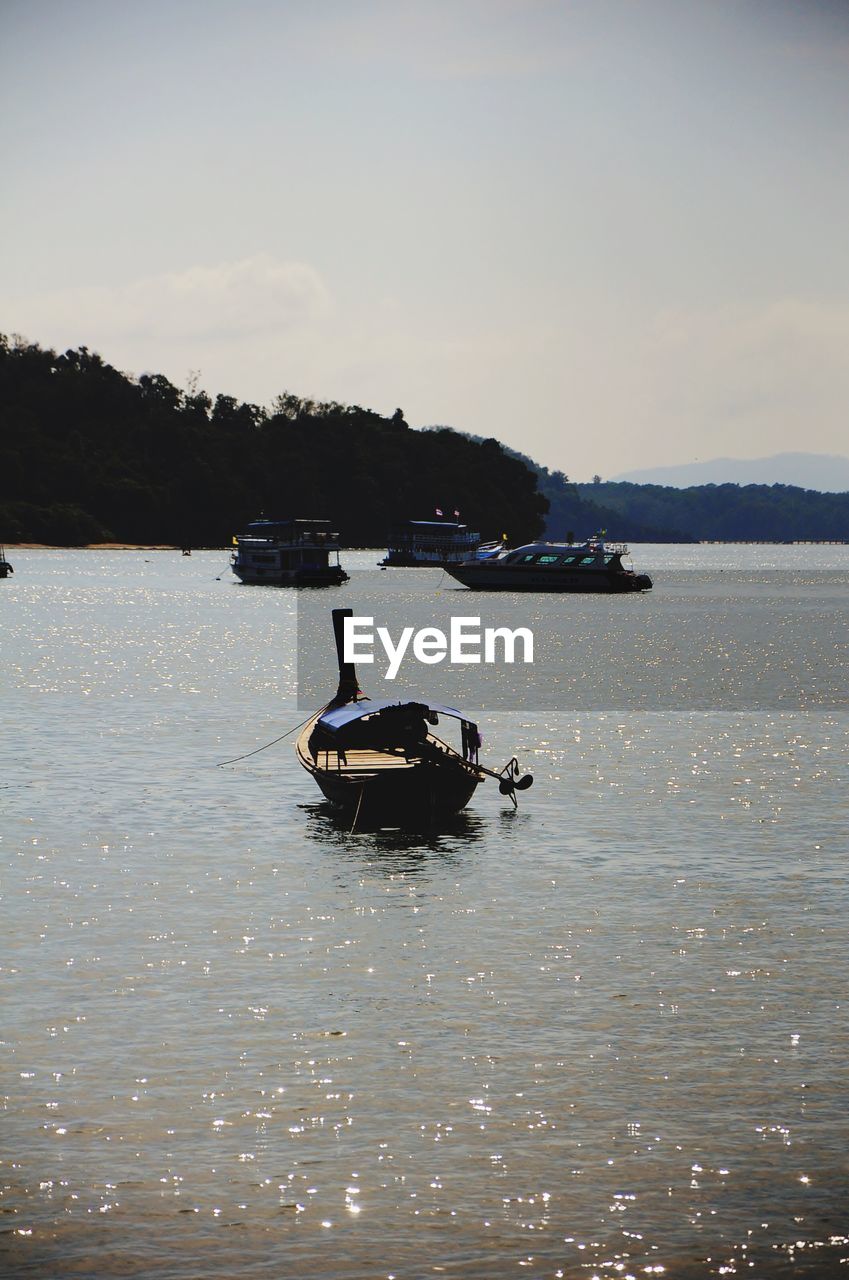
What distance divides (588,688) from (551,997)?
69.1 m

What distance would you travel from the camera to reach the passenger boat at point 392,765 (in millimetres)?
45469

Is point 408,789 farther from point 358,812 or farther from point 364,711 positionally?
point 364,711

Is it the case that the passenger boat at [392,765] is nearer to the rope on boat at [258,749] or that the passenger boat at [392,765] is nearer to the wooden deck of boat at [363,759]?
the wooden deck of boat at [363,759]

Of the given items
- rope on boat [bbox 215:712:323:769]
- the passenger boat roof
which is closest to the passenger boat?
the passenger boat roof

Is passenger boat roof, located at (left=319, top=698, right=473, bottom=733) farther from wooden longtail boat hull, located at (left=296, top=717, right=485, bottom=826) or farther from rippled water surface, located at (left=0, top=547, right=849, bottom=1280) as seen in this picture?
rippled water surface, located at (left=0, top=547, right=849, bottom=1280)

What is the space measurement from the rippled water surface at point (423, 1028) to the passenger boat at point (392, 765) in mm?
1237

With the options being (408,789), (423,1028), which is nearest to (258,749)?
(408,789)

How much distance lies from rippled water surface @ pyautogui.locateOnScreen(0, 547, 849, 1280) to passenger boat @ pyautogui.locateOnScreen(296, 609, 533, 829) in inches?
48.7

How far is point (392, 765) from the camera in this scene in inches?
1916

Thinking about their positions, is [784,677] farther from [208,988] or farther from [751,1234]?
[751,1234]

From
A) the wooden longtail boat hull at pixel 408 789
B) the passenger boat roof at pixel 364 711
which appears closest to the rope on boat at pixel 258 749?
the passenger boat roof at pixel 364 711

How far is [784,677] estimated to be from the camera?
104 meters

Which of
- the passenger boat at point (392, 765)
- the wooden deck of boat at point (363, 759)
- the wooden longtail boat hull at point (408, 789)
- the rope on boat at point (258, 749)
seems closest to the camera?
the wooden longtail boat hull at point (408, 789)

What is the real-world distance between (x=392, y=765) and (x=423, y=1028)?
22.3 metres
